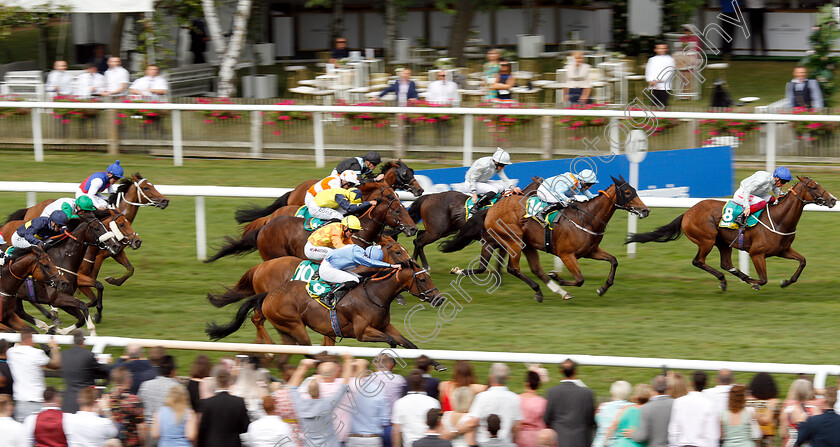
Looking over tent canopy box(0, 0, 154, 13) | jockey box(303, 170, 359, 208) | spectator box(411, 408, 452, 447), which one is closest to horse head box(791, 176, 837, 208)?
jockey box(303, 170, 359, 208)

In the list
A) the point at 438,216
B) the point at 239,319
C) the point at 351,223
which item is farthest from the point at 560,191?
the point at 239,319

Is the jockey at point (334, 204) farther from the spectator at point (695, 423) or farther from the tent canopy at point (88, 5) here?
the tent canopy at point (88, 5)

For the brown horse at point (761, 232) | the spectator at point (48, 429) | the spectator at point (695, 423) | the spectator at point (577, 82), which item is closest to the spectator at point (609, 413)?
the spectator at point (695, 423)

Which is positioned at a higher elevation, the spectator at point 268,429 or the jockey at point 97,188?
the jockey at point 97,188

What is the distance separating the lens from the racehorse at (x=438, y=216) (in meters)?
9.23

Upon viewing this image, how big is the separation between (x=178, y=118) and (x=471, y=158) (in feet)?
10.0

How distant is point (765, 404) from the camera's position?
16.4 ft

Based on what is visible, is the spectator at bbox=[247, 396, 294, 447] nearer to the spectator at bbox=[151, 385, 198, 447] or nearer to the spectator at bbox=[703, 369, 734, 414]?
the spectator at bbox=[151, 385, 198, 447]

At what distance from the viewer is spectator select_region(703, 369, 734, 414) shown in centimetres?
494

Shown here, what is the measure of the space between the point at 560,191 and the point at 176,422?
4487 mm

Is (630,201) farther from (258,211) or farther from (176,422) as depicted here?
(176,422)

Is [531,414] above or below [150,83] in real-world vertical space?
below

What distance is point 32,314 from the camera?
335 inches

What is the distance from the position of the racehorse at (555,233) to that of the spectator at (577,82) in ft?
9.31
